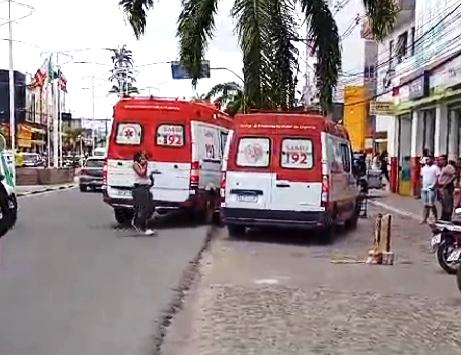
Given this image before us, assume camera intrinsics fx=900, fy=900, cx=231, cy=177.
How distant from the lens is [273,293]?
10.7m

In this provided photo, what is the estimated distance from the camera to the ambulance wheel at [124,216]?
64.1 feet

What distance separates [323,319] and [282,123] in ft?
25.5

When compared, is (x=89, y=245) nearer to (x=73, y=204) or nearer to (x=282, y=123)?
(x=282, y=123)

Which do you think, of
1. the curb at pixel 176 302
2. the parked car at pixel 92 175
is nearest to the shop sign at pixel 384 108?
the parked car at pixel 92 175

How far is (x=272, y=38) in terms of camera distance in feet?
67.3

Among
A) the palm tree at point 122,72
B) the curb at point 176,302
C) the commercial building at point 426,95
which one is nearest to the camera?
the curb at point 176,302

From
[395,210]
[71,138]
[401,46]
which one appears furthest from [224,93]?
[71,138]

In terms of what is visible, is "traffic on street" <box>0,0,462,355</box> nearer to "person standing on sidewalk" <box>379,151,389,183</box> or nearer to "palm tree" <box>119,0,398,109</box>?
"palm tree" <box>119,0,398,109</box>

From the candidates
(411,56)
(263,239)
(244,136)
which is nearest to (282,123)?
(244,136)

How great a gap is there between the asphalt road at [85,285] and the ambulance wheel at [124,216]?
1.07ft

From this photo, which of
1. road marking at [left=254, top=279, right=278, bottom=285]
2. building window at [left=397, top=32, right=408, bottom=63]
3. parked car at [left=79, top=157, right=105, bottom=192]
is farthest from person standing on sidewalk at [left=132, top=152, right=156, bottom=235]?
building window at [left=397, top=32, right=408, bottom=63]

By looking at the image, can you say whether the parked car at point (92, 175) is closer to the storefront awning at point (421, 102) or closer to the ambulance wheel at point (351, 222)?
the storefront awning at point (421, 102)

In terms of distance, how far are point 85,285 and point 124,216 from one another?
891 centimetres

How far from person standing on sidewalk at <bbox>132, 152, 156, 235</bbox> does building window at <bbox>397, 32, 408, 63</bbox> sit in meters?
21.4
